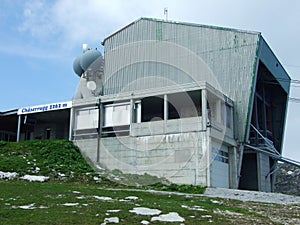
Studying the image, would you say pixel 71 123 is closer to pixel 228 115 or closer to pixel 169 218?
pixel 228 115

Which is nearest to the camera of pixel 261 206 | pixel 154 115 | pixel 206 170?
pixel 261 206

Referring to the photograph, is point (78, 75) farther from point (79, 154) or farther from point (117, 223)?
point (117, 223)

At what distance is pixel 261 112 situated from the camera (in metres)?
39.7

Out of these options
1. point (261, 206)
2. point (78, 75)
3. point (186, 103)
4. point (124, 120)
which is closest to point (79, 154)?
point (124, 120)

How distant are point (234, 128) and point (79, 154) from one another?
11.6 m

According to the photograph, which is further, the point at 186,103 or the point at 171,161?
the point at 186,103

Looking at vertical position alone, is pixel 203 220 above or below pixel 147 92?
below

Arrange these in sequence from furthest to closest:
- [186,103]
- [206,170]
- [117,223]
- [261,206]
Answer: [186,103] < [206,170] < [261,206] < [117,223]

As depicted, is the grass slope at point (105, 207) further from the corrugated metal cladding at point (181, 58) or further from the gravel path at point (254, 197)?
the corrugated metal cladding at point (181, 58)

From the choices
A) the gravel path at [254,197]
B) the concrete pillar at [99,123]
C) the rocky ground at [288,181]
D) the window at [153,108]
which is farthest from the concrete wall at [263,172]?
the concrete pillar at [99,123]

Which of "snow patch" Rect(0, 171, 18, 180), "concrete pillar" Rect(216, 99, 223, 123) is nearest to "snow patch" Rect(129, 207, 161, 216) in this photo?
"snow patch" Rect(0, 171, 18, 180)

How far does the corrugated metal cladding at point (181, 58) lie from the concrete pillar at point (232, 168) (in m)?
1.35

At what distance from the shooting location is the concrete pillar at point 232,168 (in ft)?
97.8

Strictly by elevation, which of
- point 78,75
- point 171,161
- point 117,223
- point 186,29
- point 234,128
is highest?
point 186,29
